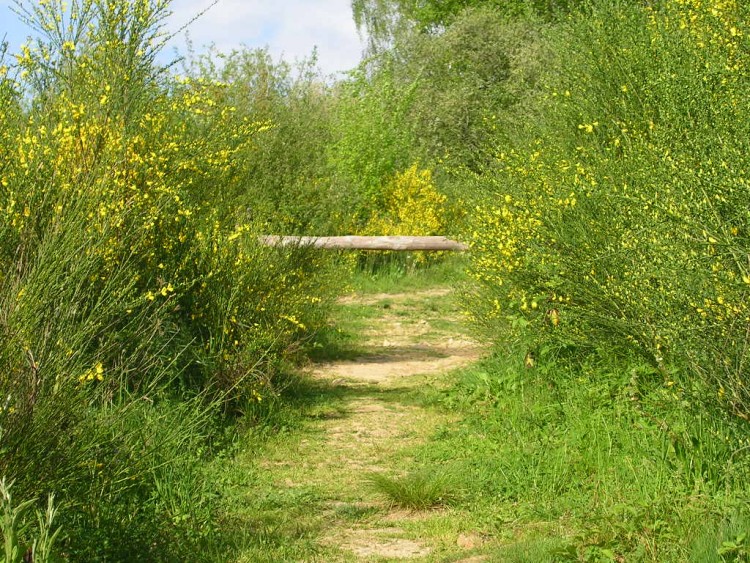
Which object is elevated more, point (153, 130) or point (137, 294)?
point (153, 130)

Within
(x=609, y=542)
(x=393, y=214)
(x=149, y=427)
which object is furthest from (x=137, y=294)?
(x=393, y=214)

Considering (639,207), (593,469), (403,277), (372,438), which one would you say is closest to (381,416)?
(372,438)

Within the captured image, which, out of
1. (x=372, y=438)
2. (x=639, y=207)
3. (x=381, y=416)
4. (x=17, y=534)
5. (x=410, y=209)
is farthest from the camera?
(x=410, y=209)

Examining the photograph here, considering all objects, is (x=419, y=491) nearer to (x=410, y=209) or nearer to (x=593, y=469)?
(x=593, y=469)

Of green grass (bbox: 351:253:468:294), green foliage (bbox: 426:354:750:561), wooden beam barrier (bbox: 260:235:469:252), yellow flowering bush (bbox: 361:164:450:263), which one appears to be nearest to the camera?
green foliage (bbox: 426:354:750:561)

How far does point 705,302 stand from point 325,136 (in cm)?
1246

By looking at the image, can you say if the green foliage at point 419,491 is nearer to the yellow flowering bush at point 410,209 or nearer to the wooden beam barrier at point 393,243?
the wooden beam barrier at point 393,243

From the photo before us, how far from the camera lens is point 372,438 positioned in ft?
23.7

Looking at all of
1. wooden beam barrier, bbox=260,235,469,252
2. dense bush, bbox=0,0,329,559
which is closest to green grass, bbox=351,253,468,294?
wooden beam barrier, bbox=260,235,469,252

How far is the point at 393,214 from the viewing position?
17891mm

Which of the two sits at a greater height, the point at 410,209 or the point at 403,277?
the point at 410,209

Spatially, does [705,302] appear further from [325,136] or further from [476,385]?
[325,136]

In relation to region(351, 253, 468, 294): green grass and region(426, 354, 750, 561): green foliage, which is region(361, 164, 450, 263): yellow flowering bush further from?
region(426, 354, 750, 561): green foliage

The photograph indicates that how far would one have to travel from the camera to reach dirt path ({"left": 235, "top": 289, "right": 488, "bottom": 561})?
201 inches
